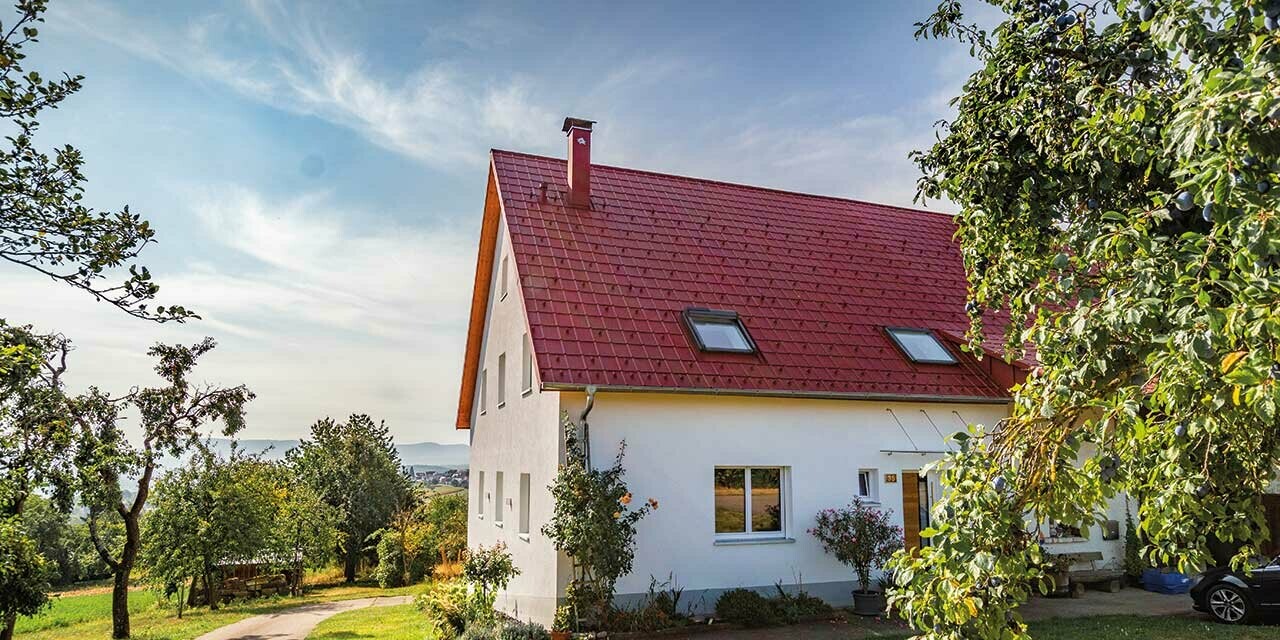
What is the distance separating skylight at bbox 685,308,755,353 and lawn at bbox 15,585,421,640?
11024 mm

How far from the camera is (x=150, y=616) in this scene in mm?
19250

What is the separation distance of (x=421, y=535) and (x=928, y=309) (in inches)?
650

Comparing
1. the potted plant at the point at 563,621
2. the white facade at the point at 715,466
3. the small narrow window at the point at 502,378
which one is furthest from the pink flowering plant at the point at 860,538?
the small narrow window at the point at 502,378

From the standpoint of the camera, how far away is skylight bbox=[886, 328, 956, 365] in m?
13.6

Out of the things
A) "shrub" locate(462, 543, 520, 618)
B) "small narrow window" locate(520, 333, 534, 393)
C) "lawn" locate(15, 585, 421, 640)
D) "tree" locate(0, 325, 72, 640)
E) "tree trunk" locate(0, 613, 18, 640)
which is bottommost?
"lawn" locate(15, 585, 421, 640)

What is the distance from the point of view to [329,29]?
26.2 ft

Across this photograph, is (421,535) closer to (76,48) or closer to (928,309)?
(928,309)

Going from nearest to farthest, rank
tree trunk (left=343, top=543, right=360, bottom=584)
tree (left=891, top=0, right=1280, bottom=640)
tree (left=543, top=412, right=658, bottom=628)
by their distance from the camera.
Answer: tree (left=891, top=0, right=1280, bottom=640), tree (left=543, top=412, right=658, bottom=628), tree trunk (left=343, top=543, right=360, bottom=584)

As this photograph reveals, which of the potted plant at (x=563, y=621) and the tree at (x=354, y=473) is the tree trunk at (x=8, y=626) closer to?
the potted plant at (x=563, y=621)

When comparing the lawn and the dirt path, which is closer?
the dirt path

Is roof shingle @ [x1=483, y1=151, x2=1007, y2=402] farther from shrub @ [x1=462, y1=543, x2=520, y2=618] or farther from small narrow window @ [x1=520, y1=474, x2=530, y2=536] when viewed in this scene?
small narrow window @ [x1=520, y1=474, x2=530, y2=536]

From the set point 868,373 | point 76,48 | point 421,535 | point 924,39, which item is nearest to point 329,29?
point 76,48

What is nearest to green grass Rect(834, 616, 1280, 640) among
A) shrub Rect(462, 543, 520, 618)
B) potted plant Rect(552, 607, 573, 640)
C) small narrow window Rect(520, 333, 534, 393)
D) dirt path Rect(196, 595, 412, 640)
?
potted plant Rect(552, 607, 573, 640)

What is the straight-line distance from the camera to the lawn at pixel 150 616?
52.2ft
